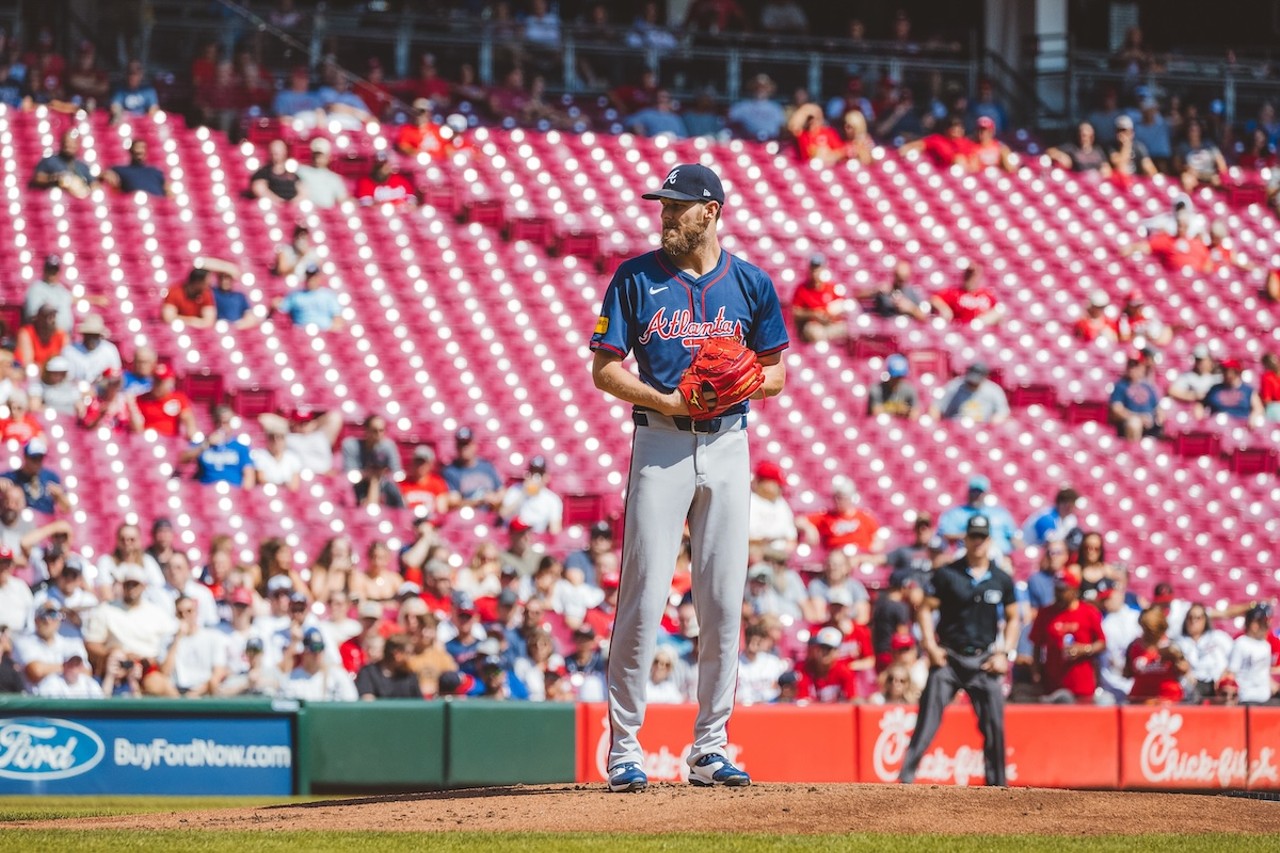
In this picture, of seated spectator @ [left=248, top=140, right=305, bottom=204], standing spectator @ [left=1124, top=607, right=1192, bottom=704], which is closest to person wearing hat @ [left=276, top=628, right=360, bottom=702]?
standing spectator @ [left=1124, top=607, right=1192, bottom=704]

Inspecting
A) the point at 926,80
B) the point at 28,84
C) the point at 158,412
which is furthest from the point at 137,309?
the point at 926,80

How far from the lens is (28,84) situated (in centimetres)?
1806

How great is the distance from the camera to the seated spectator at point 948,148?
1988 cm

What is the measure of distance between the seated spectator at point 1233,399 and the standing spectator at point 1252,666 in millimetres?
4098

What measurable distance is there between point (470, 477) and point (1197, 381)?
274 inches

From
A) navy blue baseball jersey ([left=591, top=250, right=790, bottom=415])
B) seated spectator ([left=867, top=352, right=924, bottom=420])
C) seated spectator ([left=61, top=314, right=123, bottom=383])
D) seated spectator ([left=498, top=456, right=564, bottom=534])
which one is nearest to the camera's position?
navy blue baseball jersey ([left=591, top=250, right=790, bottom=415])

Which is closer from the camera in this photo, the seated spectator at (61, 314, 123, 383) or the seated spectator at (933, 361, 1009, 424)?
the seated spectator at (61, 314, 123, 383)

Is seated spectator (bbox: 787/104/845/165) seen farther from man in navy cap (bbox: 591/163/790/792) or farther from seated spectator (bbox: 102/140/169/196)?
man in navy cap (bbox: 591/163/790/792)

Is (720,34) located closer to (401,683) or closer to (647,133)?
(647,133)

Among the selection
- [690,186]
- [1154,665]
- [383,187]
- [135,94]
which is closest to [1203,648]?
[1154,665]

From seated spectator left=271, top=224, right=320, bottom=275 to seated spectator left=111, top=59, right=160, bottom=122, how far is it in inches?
106

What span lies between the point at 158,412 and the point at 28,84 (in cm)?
554

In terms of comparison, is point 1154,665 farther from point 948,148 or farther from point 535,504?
point 948,148

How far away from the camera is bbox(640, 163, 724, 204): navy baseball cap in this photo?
237 inches
